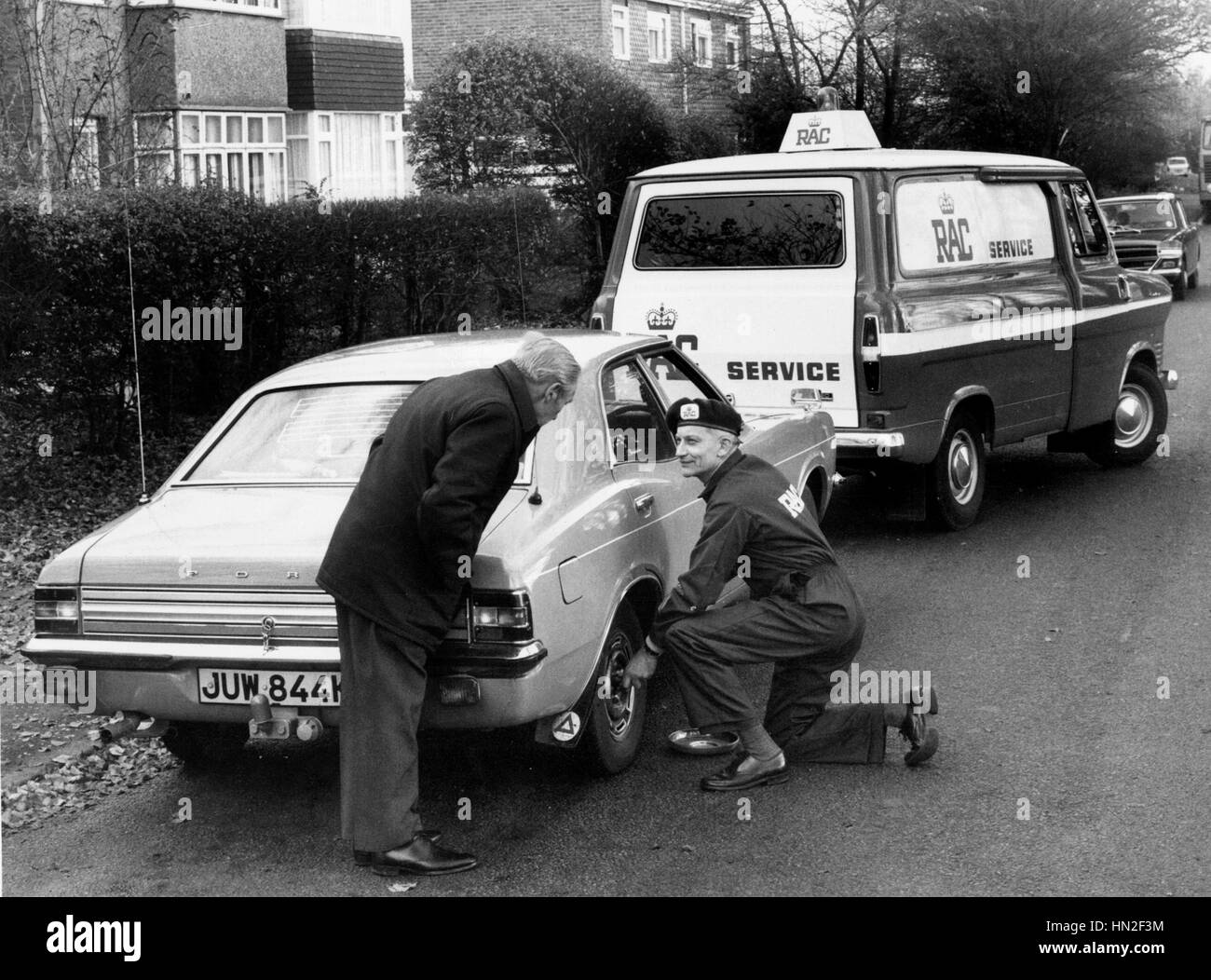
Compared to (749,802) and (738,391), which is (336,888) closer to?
(749,802)

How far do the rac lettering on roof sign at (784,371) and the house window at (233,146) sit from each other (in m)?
12.3

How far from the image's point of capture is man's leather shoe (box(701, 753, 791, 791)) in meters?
5.72

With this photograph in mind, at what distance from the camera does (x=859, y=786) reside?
577 cm

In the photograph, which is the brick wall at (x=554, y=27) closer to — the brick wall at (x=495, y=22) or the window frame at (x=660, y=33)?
the brick wall at (x=495, y=22)

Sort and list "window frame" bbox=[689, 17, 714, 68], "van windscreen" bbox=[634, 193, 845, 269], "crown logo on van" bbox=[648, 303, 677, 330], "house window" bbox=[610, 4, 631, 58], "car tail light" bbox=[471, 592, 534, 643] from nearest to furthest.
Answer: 1. "car tail light" bbox=[471, 592, 534, 643]
2. "van windscreen" bbox=[634, 193, 845, 269]
3. "crown logo on van" bbox=[648, 303, 677, 330]
4. "house window" bbox=[610, 4, 631, 58]
5. "window frame" bbox=[689, 17, 714, 68]

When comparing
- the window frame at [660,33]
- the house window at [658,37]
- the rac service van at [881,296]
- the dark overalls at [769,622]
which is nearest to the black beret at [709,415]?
the dark overalls at [769,622]

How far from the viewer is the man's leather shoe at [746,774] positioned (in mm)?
5723

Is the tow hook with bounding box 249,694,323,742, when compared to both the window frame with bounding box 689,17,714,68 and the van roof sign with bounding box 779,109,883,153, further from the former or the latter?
the window frame with bounding box 689,17,714,68

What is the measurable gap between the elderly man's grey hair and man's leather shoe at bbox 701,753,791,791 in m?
1.61

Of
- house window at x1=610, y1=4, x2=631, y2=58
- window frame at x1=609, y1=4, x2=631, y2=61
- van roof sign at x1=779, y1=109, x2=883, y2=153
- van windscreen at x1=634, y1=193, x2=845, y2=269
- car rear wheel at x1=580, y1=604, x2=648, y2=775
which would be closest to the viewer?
car rear wheel at x1=580, y1=604, x2=648, y2=775

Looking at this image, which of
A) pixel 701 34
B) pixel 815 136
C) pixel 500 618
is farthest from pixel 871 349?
pixel 701 34

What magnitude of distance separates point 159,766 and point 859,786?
2751 mm

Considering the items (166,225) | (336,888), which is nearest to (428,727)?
(336,888)

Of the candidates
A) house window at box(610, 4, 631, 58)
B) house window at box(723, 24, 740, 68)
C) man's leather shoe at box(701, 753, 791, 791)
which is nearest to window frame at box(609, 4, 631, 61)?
house window at box(610, 4, 631, 58)
